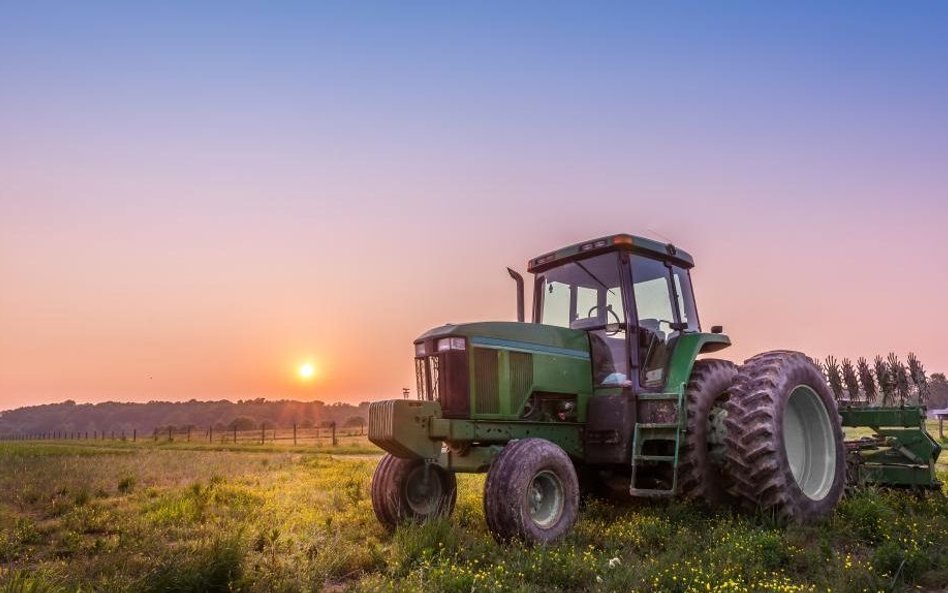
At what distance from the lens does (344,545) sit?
6.12 metres

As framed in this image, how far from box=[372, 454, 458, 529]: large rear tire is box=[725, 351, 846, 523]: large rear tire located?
3.03 metres

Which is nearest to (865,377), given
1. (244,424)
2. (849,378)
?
(849,378)

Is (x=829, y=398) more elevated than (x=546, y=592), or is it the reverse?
(x=829, y=398)

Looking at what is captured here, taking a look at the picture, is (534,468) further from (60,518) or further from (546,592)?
(60,518)

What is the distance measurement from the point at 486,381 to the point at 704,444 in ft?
8.10

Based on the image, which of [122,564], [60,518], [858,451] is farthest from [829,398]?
[60,518]

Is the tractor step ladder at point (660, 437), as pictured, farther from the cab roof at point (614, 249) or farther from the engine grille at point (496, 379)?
the cab roof at point (614, 249)

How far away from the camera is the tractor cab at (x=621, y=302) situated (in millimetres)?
7520

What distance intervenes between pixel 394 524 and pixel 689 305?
461 centimetres

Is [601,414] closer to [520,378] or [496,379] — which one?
[520,378]

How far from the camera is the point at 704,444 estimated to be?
7027 mm

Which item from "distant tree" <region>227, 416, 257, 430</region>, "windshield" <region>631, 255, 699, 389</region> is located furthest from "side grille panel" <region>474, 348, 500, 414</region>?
"distant tree" <region>227, 416, 257, 430</region>

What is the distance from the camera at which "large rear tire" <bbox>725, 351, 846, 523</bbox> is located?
6.47m

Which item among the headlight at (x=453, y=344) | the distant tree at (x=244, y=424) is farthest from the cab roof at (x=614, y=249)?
the distant tree at (x=244, y=424)
